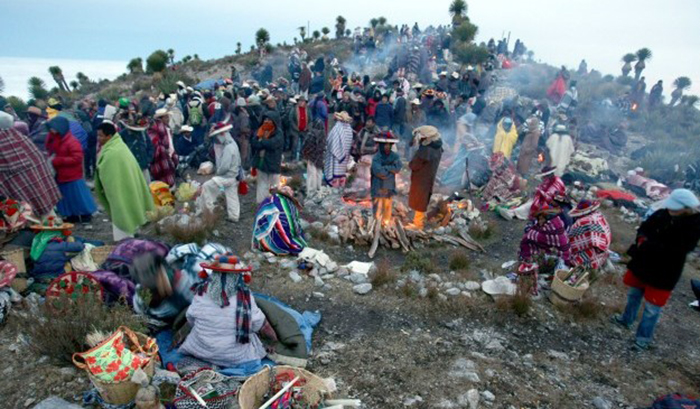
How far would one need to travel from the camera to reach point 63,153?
659 centimetres

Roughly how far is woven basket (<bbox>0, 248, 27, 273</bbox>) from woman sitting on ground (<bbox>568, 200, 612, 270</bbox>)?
7346 millimetres

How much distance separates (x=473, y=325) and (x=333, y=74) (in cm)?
1787

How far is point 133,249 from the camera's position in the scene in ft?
15.9

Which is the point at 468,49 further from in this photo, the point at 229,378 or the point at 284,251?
the point at 229,378

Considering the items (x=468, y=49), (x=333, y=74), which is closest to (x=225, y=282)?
(x=333, y=74)

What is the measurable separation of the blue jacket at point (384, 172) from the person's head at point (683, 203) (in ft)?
13.3

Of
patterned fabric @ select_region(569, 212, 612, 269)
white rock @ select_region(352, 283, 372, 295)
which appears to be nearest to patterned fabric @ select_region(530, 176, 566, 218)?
patterned fabric @ select_region(569, 212, 612, 269)

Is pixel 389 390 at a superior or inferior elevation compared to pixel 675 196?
inferior

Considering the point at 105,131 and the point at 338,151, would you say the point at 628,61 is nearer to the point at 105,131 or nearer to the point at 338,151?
the point at 338,151

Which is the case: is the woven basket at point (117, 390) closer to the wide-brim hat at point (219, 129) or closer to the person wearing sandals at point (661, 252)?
the wide-brim hat at point (219, 129)

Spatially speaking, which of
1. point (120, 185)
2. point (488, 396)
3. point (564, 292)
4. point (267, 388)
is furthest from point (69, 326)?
point (564, 292)

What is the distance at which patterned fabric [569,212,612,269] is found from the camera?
639 centimetres

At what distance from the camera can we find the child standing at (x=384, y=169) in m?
7.50

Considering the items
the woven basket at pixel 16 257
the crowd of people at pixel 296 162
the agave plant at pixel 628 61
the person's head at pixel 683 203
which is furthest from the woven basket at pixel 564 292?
the agave plant at pixel 628 61
